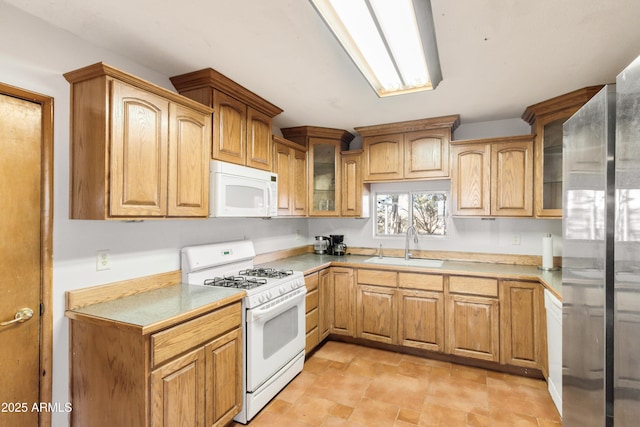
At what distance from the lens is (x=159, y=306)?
1.78 m

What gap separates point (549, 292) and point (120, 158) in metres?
2.92

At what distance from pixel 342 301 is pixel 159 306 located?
1998 mm

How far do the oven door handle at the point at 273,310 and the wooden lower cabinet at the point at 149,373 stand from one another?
212mm

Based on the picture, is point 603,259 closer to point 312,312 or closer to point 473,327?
point 473,327

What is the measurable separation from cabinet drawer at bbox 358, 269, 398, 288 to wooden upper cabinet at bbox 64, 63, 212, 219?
196 centimetres

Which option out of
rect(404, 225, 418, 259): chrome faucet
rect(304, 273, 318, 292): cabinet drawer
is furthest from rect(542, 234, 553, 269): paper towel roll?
rect(304, 273, 318, 292): cabinet drawer

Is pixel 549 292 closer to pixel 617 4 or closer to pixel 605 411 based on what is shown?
pixel 605 411

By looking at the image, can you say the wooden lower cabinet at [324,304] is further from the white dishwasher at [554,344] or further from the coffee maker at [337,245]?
the white dishwasher at [554,344]

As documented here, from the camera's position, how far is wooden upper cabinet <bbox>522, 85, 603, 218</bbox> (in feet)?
8.74

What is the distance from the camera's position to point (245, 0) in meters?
1.46

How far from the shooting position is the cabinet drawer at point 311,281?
2.97 m

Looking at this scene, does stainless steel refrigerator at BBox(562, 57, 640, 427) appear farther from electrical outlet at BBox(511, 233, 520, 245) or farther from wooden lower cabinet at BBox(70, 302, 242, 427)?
electrical outlet at BBox(511, 233, 520, 245)

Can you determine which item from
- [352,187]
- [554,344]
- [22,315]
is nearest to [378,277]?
[352,187]

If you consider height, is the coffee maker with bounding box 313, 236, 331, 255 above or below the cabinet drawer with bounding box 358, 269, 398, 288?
above
